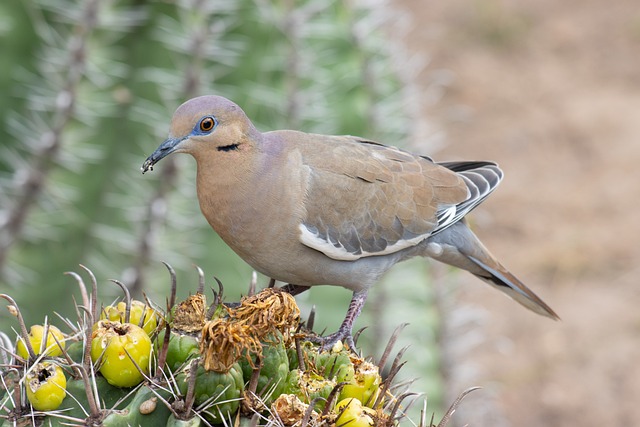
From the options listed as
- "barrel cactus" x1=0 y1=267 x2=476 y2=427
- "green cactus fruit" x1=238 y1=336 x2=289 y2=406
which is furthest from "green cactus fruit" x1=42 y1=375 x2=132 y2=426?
"green cactus fruit" x1=238 y1=336 x2=289 y2=406

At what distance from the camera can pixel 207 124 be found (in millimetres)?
2707

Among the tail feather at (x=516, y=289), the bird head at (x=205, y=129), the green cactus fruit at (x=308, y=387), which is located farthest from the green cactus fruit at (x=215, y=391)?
the tail feather at (x=516, y=289)

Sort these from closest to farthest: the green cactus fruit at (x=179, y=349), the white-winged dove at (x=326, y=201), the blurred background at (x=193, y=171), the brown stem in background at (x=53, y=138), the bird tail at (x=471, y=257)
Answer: the green cactus fruit at (x=179, y=349)
the white-winged dove at (x=326, y=201)
the bird tail at (x=471, y=257)
the brown stem in background at (x=53, y=138)
the blurred background at (x=193, y=171)

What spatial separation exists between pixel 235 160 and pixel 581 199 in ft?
17.5

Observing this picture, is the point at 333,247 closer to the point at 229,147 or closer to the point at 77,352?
the point at 229,147

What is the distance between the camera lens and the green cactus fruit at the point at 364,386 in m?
2.10

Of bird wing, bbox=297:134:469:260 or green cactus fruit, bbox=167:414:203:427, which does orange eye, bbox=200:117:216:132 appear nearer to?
bird wing, bbox=297:134:469:260

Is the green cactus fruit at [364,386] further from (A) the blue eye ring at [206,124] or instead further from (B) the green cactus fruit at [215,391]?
(A) the blue eye ring at [206,124]

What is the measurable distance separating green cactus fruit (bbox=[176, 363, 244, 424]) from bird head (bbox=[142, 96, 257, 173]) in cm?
83

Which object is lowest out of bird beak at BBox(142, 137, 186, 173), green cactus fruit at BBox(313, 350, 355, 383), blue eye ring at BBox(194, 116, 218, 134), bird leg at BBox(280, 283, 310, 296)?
green cactus fruit at BBox(313, 350, 355, 383)

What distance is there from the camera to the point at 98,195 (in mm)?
3945

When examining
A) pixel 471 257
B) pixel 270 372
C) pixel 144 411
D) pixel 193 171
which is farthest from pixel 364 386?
pixel 193 171

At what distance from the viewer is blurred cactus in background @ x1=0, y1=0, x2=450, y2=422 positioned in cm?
375

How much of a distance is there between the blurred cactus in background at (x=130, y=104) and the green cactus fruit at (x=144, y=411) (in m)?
1.97
